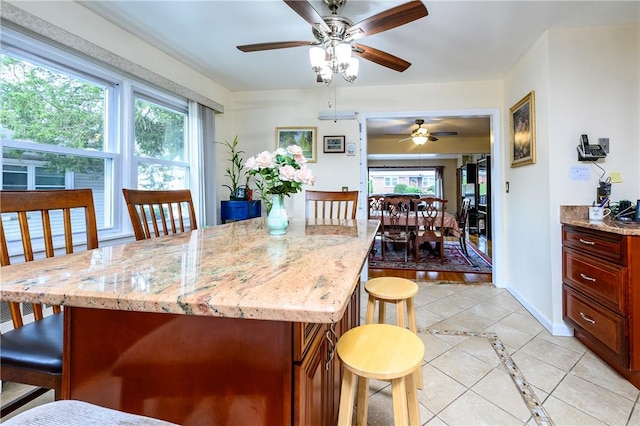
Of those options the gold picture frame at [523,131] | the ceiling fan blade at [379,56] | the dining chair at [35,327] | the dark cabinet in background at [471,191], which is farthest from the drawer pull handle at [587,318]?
the dark cabinet in background at [471,191]

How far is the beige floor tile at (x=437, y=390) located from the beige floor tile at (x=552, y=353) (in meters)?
0.70

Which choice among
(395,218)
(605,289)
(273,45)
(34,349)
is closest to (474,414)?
(605,289)

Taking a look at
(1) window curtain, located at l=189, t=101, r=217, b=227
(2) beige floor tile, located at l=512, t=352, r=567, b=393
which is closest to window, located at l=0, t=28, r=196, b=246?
(1) window curtain, located at l=189, t=101, r=217, b=227

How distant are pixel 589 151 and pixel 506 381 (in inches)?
67.1

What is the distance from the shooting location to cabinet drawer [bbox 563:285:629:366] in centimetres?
163

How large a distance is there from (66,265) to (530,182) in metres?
3.09

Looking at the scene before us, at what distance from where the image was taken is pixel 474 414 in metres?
1.40

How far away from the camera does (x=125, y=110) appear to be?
2373 millimetres

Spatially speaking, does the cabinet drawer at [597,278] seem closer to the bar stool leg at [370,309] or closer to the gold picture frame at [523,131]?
the gold picture frame at [523,131]

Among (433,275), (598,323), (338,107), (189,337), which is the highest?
(338,107)

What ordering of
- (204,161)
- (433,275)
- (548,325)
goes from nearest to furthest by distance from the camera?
(548,325) → (204,161) → (433,275)

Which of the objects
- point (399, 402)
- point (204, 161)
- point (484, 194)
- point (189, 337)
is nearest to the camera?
point (189, 337)

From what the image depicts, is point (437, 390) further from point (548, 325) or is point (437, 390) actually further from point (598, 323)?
point (548, 325)

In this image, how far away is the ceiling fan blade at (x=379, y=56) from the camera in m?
1.93
